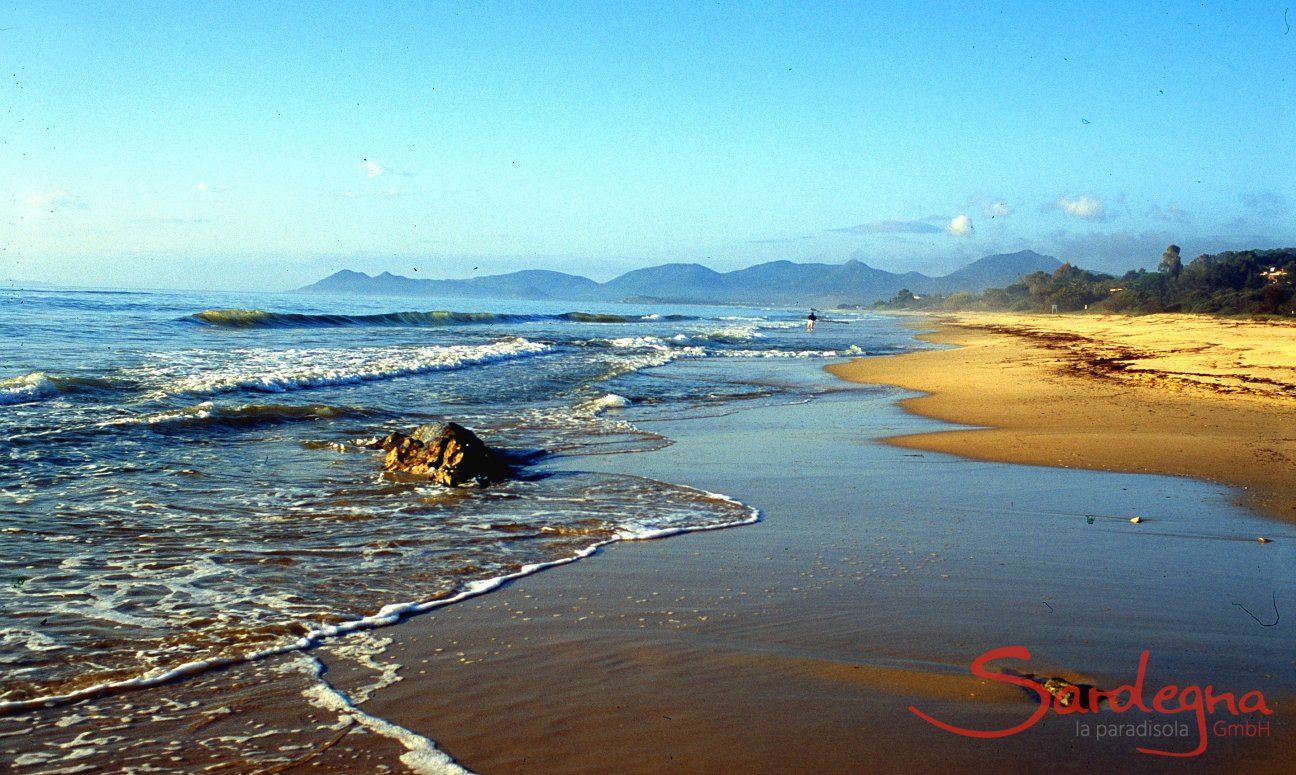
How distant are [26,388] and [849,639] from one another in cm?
1251

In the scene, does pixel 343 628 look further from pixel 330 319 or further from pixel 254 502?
pixel 330 319

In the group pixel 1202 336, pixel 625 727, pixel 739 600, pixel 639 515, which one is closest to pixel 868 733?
pixel 625 727

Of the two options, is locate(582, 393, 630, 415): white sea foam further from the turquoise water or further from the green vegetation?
the green vegetation

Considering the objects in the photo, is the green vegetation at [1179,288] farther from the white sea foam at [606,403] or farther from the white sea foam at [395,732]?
the white sea foam at [395,732]

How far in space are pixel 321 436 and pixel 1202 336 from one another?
93.2 ft

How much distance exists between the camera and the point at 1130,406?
523 inches

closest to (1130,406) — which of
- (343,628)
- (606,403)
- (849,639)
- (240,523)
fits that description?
(606,403)

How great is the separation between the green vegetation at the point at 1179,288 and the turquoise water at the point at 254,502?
3900 cm

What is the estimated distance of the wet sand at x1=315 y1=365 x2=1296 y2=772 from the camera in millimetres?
3109

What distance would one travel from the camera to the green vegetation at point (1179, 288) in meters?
45.1

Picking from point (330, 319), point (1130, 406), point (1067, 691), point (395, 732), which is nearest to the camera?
point (395, 732)

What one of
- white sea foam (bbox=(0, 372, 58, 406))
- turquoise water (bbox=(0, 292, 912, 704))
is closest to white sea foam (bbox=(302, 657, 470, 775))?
turquoise water (bbox=(0, 292, 912, 704))

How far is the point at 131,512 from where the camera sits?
21.4 ft

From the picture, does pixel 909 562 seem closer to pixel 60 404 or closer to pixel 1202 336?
pixel 60 404
